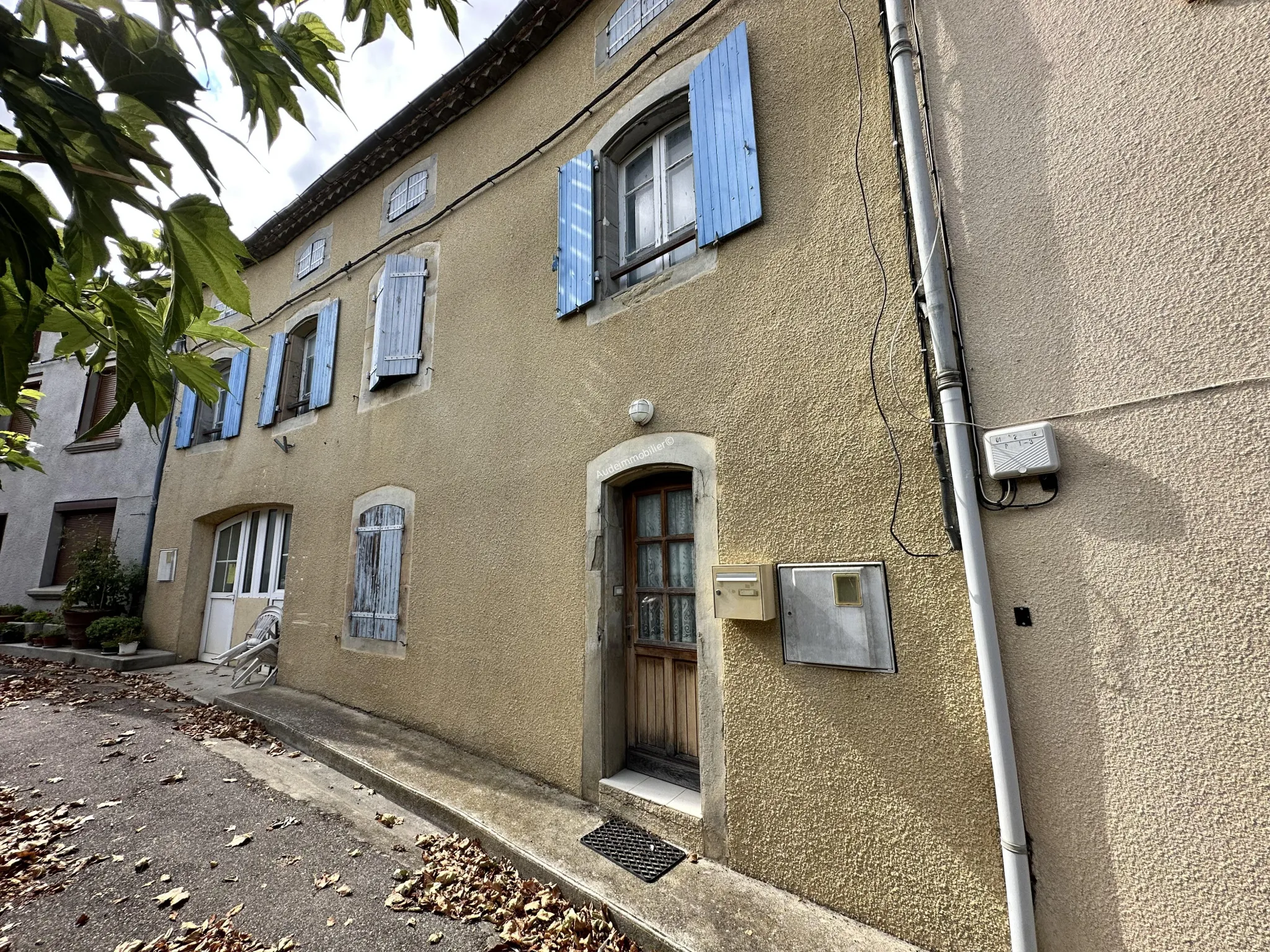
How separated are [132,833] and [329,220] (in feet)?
23.1

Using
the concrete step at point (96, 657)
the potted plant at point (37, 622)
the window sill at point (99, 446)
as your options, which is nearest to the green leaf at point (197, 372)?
the concrete step at point (96, 657)

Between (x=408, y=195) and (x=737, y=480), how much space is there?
5624 mm

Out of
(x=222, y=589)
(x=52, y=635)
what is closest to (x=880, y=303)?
(x=222, y=589)

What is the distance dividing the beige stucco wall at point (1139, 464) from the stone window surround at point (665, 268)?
1633 mm

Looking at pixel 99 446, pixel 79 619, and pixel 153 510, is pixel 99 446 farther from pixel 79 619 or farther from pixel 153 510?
pixel 79 619

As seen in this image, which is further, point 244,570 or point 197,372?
point 244,570

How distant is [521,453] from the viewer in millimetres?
4383

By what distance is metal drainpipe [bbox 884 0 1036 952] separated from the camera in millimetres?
2061

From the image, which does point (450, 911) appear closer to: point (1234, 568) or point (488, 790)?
point (488, 790)

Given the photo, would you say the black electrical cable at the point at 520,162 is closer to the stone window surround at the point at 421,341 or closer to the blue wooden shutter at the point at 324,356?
the stone window surround at the point at 421,341

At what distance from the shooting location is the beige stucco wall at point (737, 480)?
7.97 feet

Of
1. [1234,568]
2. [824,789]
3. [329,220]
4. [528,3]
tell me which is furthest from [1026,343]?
[329,220]

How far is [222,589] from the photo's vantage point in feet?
26.3

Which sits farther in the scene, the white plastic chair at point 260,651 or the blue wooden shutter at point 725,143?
the white plastic chair at point 260,651
